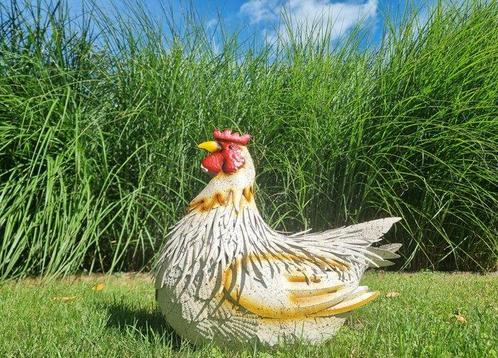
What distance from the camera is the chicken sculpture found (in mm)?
2471

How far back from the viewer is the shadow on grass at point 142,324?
2779 millimetres

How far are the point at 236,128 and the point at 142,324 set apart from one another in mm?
2630

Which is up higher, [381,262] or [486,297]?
[381,262]

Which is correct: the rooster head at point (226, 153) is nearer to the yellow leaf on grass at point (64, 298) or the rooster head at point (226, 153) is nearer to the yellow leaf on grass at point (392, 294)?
the yellow leaf on grass at point (64, 298)

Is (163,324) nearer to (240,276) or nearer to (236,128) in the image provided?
(240,276)

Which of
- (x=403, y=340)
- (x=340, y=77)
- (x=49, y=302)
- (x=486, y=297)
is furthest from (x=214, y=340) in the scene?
(x=340, y=77)

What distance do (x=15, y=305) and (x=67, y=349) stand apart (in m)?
1.44

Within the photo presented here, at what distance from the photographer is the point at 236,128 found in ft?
18.0

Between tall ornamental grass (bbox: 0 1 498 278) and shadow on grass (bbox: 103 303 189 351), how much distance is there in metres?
1.50

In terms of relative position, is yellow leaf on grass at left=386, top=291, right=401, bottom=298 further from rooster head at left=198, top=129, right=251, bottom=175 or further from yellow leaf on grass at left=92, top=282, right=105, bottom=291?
rooster head at left=198, top=129, right=251, bottom=175

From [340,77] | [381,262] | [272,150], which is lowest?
[381,262]

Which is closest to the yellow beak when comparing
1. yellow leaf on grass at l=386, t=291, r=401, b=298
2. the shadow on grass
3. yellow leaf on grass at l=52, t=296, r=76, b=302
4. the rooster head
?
the rooster head

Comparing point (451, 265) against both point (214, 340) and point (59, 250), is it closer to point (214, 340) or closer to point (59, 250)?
point (59, 250)

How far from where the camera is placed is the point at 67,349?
262cm
